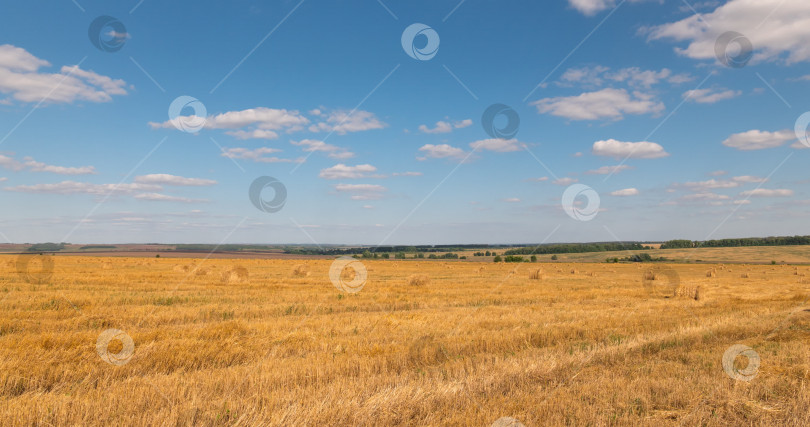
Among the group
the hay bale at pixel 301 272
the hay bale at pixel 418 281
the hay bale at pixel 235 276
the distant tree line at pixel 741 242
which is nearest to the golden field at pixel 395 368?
the hay bale at pixel 418 281

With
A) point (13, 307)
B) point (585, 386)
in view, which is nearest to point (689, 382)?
point (585, 386)

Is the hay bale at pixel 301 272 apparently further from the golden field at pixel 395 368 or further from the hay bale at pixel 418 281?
the golden field at pixel 395 368

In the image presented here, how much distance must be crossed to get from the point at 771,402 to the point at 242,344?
8921mm

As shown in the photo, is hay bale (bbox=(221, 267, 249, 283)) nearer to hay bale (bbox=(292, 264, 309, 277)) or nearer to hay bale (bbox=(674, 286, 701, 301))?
hay bale (bbox=(292, 264, 309, 277))

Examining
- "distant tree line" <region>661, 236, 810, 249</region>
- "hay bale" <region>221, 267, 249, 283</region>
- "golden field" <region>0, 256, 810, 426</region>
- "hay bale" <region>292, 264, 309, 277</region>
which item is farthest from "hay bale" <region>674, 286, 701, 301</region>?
"distant tree line" <region>661, 236, 810, 249</region>

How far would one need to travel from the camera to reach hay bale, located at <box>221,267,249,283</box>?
27.8 meters

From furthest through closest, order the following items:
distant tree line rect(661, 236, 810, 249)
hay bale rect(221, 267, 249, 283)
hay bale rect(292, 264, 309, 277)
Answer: distant tree line rect(661, 236, 810, 249), hay bale rect(292, 264, 309, 277), hay bale rect(221, 267, 249, 283)

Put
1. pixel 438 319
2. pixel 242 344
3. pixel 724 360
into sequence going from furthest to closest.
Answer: pixel 438 319, pixel 242 344, pixel 724 360

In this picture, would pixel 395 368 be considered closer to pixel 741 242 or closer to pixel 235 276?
pixel 235 276

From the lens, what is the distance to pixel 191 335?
387 inches

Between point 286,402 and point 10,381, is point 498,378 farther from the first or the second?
point 10,381

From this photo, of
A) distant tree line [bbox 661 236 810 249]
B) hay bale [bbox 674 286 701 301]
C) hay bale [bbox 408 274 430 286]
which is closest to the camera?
hay bale [bbox 674 286 701 301]

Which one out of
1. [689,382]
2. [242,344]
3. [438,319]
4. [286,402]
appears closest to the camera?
[286,402]

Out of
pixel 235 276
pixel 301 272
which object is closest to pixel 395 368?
pixel 235 276
